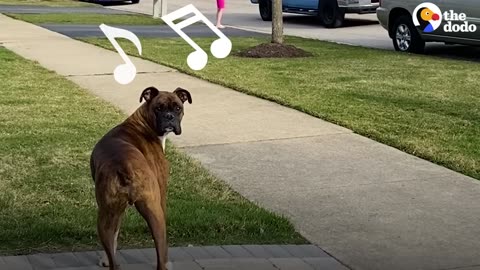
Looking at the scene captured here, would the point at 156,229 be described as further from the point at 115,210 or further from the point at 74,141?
the point at 74,141

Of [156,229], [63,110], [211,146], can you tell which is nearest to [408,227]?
[156,229]

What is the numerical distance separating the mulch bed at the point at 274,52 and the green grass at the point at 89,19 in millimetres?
9009

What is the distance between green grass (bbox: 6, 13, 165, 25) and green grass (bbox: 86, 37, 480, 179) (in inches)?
306

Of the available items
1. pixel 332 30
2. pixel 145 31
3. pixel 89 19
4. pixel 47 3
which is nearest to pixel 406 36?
pixel 332 30

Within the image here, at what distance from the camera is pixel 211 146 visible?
7.71 m

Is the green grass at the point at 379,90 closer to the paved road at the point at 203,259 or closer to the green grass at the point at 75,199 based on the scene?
the green grass at the point at 75,199

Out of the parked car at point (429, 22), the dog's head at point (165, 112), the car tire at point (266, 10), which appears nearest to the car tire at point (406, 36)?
the parked car at point (429, 22)

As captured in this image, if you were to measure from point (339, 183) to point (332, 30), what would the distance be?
15.6 meters

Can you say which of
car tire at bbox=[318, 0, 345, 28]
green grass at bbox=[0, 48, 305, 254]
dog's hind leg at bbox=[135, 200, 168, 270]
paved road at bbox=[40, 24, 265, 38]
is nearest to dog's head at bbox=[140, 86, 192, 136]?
dog's hind leg at bbox=[135, 200, 168, 270]

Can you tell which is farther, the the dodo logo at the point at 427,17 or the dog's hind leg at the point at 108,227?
the the dodo logo at the point at 427,17

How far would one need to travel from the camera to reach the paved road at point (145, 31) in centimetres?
1961

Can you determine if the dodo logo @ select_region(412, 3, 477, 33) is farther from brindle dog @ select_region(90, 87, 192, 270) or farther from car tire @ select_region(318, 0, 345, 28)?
brindle dog @ select_region(90, 87, 192, 270)

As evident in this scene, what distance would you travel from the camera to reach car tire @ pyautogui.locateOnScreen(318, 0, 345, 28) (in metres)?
22.1

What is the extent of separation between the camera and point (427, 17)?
49.4 ft
